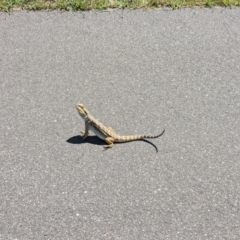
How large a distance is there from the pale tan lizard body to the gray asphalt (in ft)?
0.28

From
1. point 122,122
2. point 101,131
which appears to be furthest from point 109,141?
point 122,122

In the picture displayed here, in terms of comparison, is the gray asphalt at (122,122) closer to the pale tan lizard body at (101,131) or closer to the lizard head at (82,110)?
the pale tan lizard body at (101,131)

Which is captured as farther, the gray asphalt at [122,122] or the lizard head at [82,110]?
the lizard head at [82,110]

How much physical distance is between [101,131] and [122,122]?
1.35 feet

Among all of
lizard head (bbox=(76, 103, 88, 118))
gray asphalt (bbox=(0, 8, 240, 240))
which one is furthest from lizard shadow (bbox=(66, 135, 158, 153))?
lizard head (bbox=(76, 103, 88, 118))

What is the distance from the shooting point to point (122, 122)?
563cm

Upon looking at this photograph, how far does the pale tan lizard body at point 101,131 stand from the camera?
529 cm

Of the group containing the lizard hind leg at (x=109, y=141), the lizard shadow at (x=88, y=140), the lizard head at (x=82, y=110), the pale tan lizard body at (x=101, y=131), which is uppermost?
the lizard head at (x=82, y=110)

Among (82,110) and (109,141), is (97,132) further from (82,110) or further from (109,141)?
(82,110)

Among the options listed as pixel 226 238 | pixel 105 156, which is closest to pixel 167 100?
pixel 105 156

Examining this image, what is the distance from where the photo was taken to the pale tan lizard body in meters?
5.29

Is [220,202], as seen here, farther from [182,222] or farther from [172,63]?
[172,63]

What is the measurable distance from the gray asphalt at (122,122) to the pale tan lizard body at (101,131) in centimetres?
8

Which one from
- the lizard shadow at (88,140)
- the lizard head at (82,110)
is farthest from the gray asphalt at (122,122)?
the lizard head at (82,110)
